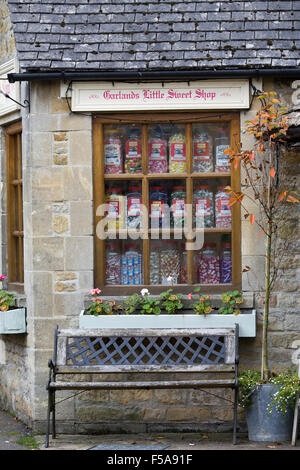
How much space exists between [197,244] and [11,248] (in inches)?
84.4

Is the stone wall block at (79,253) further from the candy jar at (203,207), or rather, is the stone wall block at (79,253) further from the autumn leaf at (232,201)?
the autumn leaf at (232,201)

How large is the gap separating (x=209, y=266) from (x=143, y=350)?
3.61ft

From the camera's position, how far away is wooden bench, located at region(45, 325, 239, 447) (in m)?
7.39

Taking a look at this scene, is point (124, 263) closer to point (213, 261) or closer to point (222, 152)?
point (213, 261)

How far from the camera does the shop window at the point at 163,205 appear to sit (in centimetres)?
823

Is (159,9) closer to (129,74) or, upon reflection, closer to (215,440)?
(129,74)

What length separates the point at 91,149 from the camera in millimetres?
8133

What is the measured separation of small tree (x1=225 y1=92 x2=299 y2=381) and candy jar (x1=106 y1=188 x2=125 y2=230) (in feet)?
3.51

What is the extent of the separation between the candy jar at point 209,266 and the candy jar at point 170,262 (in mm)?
229

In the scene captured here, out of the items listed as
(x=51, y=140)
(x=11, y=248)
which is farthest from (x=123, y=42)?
(x=11, y=248)

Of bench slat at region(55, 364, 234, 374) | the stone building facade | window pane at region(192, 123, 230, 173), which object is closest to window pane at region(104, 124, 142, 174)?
the stone building facade

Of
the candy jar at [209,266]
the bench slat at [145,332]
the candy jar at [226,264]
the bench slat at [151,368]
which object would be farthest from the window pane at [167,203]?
the bench slat at [151,368]

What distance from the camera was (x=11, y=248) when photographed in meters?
9.20

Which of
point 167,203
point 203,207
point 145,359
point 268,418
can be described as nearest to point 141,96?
point 167,203
